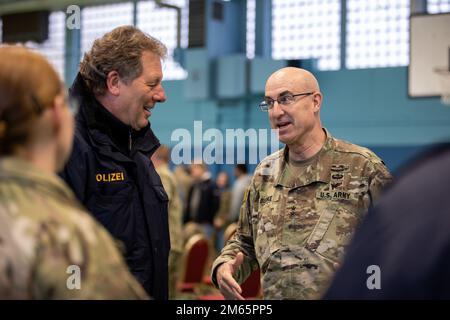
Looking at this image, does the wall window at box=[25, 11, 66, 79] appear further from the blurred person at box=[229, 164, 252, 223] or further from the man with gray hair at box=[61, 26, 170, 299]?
the man with gray hair at box=[61, 26, 170, 299]

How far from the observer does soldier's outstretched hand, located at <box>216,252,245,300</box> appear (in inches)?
112

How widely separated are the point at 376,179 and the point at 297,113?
0.44 meters

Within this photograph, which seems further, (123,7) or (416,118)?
(123,7)

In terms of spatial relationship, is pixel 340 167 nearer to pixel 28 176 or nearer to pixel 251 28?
pixel 28 176

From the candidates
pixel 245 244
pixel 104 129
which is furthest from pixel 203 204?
pixel 104 129

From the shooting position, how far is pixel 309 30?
13344 mm

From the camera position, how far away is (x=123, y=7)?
14828 mm

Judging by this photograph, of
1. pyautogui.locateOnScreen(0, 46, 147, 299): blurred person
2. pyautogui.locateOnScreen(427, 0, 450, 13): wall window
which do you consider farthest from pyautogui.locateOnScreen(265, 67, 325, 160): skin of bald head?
pyautogui.locateOnScreen(427, 0, 450, 13): wall window

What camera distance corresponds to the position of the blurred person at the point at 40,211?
1253mm

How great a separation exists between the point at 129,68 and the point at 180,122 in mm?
12600
